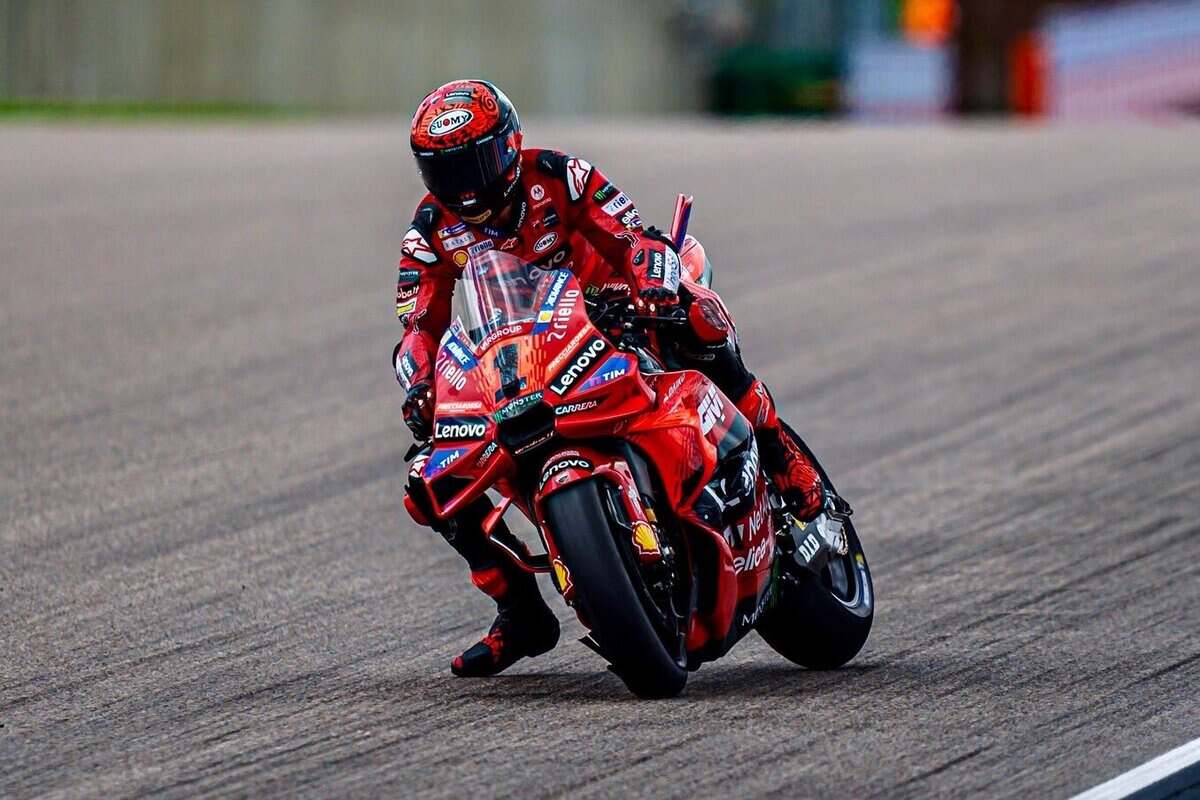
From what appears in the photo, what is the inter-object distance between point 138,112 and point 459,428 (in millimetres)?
25899

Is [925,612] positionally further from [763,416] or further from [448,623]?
[448,623]

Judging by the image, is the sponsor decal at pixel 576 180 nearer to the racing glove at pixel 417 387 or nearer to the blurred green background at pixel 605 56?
the racing glove at pixel 417 387

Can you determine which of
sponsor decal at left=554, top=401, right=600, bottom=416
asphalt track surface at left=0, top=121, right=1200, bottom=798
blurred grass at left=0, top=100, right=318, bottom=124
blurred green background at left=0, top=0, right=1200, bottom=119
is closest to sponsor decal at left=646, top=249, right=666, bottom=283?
sponsor decal at left=554, top=401, right=600, bottom=416

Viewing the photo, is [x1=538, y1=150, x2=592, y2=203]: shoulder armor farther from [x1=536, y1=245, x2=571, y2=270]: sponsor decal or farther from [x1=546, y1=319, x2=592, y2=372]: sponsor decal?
[x1=546, y1=319, x2=592, y2=372]: sponsor decal

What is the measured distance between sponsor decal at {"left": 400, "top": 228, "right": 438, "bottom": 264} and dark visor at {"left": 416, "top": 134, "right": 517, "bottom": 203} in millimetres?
278

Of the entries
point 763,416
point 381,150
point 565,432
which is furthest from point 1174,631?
point 381,150

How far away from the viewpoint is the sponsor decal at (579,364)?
5.79 metres

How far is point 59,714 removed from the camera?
6.12 meters

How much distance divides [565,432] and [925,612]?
93.4 inches

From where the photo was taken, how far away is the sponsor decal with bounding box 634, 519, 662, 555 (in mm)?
5668

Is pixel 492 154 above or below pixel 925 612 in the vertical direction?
above

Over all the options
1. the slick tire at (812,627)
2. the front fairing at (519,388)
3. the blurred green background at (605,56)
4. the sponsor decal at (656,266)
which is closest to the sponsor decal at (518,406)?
the front fairing at (519,388)

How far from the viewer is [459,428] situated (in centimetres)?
590

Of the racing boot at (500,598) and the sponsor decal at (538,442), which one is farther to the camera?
the racing boot at (500,598)
